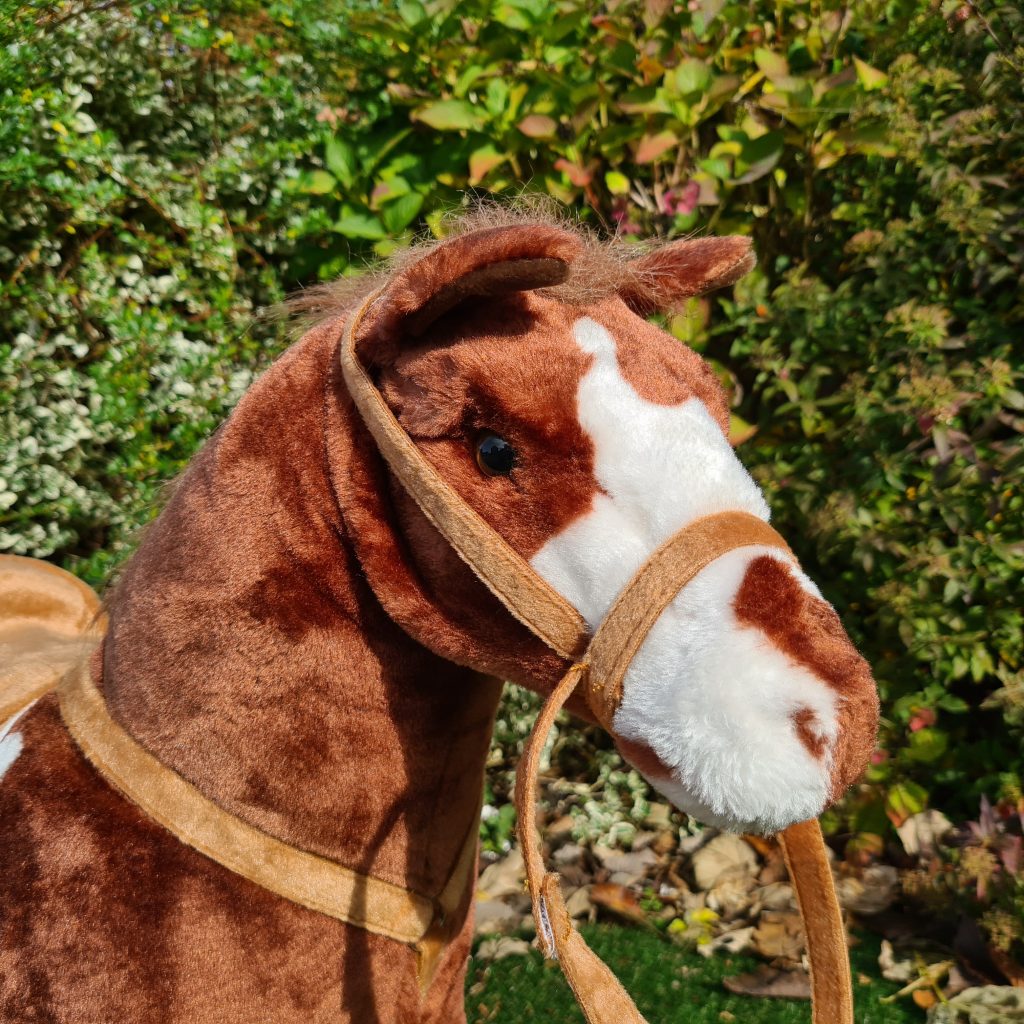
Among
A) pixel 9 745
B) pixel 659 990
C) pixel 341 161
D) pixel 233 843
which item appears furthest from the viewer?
pixel 341 161

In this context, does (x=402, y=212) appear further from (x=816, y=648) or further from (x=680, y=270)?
(x=816, y=648)

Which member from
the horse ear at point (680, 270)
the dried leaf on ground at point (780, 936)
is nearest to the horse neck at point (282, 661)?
the horse ear at point (680, 270)

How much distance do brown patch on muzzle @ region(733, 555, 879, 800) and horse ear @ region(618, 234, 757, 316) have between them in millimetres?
442

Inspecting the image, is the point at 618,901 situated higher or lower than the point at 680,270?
lower

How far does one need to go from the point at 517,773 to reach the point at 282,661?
29cm

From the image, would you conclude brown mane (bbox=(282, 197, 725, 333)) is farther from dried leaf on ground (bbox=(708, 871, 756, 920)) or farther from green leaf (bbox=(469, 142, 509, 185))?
dried leaf on ground (bbox=(708, 871, 756, 920))

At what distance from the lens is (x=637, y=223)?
2908mm

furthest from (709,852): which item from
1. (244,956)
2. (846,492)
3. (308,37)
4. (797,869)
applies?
(308,37)

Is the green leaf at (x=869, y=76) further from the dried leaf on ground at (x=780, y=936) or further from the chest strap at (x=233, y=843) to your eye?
the chest strap at (x=233, y=843)

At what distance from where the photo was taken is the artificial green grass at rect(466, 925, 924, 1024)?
2107 millimetres

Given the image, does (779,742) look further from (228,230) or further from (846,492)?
(228,230)

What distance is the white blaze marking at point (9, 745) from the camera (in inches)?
47.4

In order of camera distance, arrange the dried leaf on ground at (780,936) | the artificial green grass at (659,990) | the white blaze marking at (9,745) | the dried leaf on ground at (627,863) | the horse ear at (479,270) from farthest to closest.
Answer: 1. the dried leaf on ground at (627,863)
2. the dried leaf on ground at (780,936)
3. the artificial green grass at (659,990)
4. the white blaze marking at (9,745)
5. the horse ear at (479,270)

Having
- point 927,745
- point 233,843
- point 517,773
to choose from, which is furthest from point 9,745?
point 927,745
